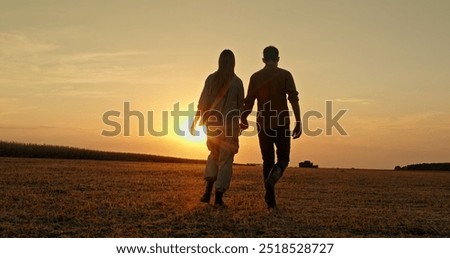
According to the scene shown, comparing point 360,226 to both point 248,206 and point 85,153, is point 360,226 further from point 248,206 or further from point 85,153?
point 85,153

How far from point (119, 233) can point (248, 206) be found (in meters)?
3.35

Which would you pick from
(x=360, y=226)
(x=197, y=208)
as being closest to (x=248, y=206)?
(x=197, y=208)

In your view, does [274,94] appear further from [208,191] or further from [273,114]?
[208,191]

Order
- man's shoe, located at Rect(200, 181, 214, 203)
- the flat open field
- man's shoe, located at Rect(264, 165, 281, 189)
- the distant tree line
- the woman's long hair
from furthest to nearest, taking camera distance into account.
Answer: the distant tree line < man's shoe, located at Rect(200, 181, 214, 203) < the woman's long hair < man's shoe, located at Rect(264, 165, 281, 189) < the flat open field

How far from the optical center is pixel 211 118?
10000 mm

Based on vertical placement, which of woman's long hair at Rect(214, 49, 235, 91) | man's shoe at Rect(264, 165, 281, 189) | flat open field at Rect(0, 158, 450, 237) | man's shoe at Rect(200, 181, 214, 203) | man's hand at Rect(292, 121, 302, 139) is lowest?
flat open field at Rect(0, 158, 450, 237)

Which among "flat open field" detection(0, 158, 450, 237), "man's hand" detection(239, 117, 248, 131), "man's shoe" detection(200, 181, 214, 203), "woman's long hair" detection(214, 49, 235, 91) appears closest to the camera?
"flat open field" detection(0, 158, 450, 237)

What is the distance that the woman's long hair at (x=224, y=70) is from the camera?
31.8ft

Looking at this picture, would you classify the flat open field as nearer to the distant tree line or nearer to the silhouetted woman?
the silhouetted woman

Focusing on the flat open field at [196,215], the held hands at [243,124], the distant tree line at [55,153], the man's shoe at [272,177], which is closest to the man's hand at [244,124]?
the held hands at [243,124]

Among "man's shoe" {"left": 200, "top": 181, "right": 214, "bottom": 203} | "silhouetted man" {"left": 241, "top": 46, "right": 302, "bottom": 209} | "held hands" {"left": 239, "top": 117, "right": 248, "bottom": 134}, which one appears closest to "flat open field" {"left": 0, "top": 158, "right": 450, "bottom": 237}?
"man's shoe" {"left": 200, "top": 181, "right": 214, "bottom": 203}

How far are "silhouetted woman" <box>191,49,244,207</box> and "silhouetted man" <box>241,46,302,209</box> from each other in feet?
1.28

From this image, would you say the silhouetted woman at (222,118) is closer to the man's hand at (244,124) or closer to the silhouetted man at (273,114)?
the man's hand at (244,124)

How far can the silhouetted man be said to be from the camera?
9547 millimetres
